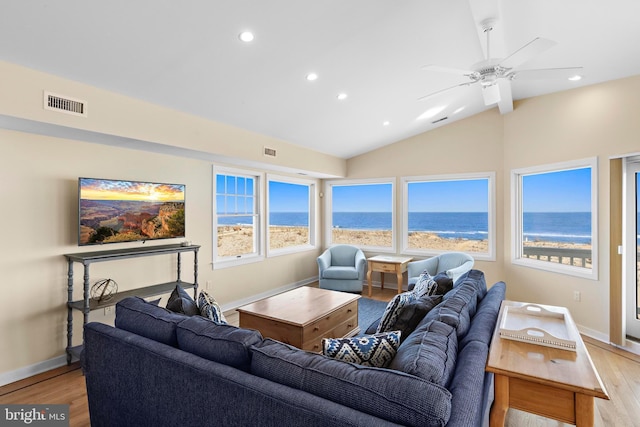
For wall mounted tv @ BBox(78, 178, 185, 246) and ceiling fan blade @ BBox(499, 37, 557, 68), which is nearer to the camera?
ceiling fan blade @ BBox(499, 37, 557, 68)

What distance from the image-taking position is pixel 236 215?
501 centimetres

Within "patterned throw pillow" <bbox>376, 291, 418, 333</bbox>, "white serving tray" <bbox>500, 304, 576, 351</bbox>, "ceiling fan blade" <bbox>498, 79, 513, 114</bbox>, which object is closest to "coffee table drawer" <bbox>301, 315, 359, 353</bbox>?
"patterned throw pillow" <bbox>376, 291, 418, 333</bbox>

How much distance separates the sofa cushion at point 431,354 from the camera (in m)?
1.24

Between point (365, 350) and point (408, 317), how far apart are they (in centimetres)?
68

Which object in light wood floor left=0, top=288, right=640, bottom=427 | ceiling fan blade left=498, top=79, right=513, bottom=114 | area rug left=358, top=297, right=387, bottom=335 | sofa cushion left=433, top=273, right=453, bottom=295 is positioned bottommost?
light wood floor left=0, top=288, right=640, bottom=427

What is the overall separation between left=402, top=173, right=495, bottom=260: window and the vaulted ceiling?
1798mm

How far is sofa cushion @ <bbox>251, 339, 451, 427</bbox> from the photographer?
3.50 feet

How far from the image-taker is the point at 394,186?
6.11m

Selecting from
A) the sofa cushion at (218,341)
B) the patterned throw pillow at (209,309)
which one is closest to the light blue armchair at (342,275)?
the patterned throw pillow at (209,309)

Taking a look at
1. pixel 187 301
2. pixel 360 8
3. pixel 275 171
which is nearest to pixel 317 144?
pixel 275 171

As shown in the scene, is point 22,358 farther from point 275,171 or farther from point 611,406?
point 611,406

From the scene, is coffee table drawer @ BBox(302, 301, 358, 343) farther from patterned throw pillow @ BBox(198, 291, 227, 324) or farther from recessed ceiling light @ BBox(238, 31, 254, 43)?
recessed ceiling light @ BBox(238, 31, 254, 43)

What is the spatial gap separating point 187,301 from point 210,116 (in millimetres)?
2172

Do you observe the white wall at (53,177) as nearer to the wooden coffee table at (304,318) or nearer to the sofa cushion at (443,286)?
the wooden coffee table at (304,318)
